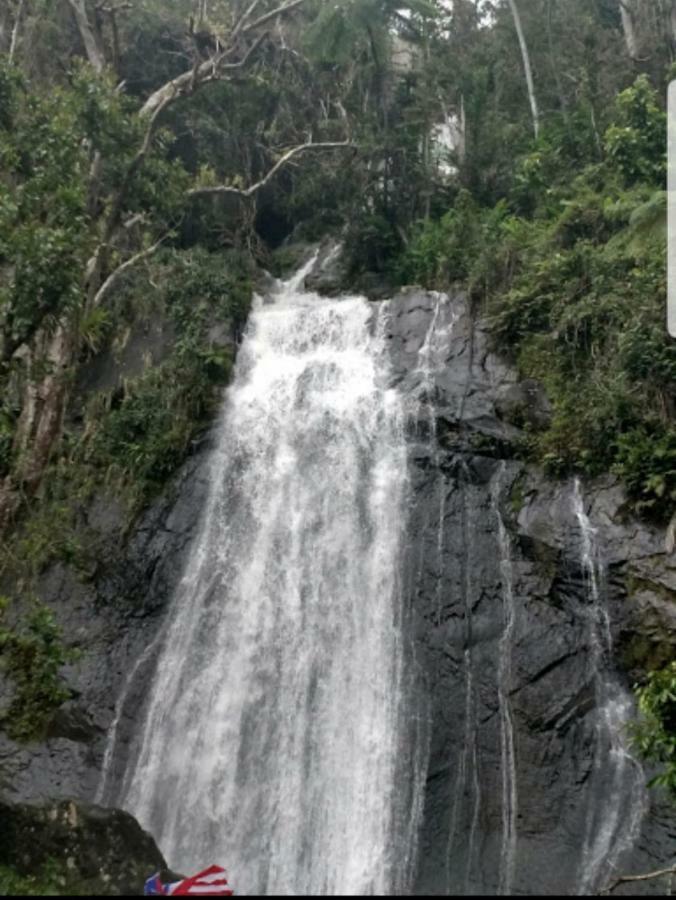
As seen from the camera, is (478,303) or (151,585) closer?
(151,585)

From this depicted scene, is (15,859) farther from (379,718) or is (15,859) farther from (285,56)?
(285,56)

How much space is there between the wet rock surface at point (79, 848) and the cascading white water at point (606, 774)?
5.03 metres

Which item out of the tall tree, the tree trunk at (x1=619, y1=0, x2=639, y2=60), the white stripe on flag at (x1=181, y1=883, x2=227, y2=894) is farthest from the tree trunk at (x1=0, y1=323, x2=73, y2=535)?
the tree trunk at (x1=619, y1=0, x2=639, y2=60)

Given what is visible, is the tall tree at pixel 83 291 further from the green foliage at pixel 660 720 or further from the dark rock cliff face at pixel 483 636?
the green foliage at pixel 660 720

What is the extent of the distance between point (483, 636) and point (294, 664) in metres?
2.76

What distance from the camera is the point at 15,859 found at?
26.6ft

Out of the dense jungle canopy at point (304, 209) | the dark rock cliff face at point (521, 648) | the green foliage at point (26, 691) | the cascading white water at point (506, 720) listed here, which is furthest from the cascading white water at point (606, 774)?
the green foliage at point (26, 691)

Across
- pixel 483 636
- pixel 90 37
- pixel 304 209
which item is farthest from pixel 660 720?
pixel 304 209

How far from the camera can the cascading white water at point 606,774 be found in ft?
29.9

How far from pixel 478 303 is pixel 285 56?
12.3 m

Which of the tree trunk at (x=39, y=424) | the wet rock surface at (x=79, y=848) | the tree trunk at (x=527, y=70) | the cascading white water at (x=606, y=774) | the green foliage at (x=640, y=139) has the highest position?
the tree trunk at (x=527, y=70)

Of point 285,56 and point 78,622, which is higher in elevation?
point 285,56

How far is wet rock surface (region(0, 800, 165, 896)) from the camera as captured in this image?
795 centimetres

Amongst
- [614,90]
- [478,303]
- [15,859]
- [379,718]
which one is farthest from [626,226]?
[15,859]
